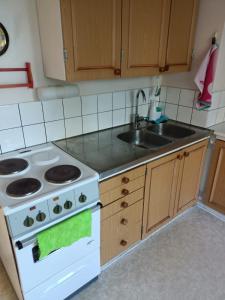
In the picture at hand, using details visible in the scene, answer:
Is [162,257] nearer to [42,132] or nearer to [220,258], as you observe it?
[220,258]

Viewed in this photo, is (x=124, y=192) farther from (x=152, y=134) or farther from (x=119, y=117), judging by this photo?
(x=119, y=117)

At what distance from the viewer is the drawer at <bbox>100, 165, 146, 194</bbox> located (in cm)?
132

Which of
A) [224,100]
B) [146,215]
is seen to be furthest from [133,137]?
[224,100]

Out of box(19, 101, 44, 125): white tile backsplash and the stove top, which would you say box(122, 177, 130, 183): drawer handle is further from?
box(19, 101, 44, 125): white tile backsplash

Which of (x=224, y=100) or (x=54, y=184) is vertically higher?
(x=224, y=100)

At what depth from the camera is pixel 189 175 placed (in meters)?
1.95

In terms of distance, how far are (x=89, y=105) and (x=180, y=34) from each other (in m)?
0.89

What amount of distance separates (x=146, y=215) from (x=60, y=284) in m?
0.75

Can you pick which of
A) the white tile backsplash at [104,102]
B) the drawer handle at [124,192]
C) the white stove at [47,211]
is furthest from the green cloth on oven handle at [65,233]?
the white tile backsplash at [104,102]

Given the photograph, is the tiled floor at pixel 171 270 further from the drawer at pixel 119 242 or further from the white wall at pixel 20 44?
the white wall at pixel 20 44

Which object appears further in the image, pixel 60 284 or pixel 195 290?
pixel 195 290

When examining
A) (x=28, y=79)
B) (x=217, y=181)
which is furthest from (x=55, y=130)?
(x=217, y=181)

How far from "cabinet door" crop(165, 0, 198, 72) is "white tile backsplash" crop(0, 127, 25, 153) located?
1.20 m

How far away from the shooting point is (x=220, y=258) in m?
1.74
